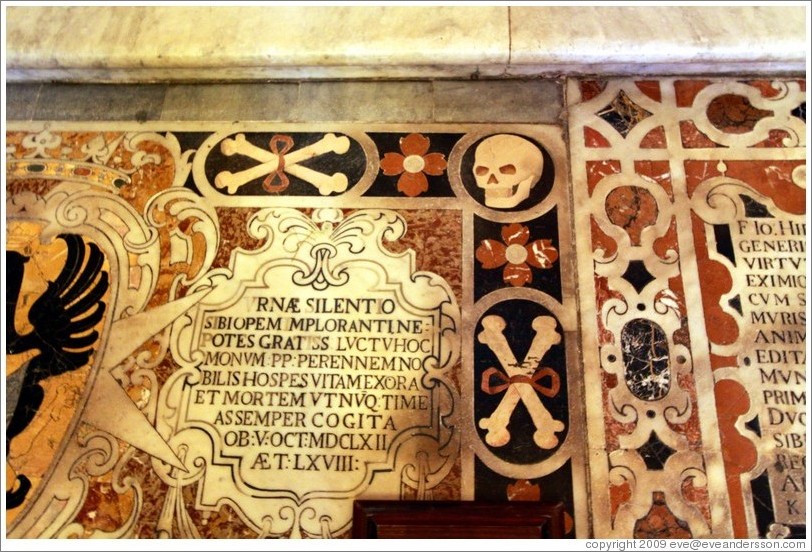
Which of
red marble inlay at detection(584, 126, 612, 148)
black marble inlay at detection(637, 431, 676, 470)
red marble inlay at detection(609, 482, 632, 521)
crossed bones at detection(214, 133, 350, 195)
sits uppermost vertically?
red marble inlay at detection(584, 126, 612, 148)

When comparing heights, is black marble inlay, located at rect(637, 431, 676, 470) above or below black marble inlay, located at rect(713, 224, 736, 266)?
below

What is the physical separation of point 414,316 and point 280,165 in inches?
34.7

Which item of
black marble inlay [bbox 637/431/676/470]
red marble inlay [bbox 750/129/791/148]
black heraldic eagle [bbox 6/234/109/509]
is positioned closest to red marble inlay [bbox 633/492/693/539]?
black marble inlay [bbox 637/431/676/470]

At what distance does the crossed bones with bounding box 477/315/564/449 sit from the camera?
2428 mm

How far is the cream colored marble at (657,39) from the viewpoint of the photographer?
9.34ft

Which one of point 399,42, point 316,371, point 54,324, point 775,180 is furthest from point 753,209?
point 54,324

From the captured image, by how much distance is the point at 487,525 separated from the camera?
2.29 metres

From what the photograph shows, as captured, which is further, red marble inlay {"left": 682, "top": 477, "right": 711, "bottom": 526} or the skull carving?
the skull carving

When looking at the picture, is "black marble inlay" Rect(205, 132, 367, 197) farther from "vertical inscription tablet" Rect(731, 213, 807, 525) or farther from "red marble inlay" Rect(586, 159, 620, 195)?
"vertical inscription tablet" Rect(731, 213, 807, 525)

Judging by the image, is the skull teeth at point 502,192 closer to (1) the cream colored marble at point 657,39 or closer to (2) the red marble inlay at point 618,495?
(1) the cream colored marble at point 657,39

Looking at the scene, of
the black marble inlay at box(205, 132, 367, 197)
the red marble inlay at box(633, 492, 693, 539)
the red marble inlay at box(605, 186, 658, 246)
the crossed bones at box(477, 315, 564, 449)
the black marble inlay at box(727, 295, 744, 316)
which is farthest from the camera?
the black marble inlay at box(205, 132, 367, 197)

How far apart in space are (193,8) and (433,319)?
179 cm

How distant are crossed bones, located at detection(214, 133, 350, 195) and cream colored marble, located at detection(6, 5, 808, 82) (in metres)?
0.33

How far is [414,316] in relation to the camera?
101 inches
